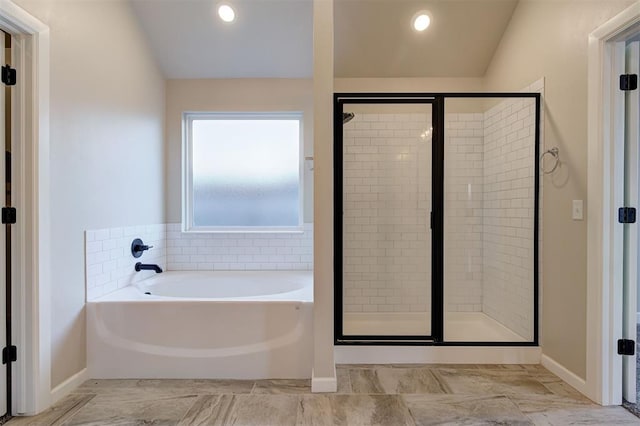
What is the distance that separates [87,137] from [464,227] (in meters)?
3.10

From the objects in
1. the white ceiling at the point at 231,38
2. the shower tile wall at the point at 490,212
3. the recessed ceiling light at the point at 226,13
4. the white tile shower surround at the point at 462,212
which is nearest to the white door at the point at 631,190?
the shower tile wall at the point at 490,212

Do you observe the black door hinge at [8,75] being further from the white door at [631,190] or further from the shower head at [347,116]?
the white door at [631,190]

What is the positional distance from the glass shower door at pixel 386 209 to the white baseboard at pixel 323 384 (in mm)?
1169

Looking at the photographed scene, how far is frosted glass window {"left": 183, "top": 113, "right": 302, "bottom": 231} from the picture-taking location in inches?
141

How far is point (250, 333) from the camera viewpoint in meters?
2.32

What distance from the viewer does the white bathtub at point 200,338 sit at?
2326 millimetres

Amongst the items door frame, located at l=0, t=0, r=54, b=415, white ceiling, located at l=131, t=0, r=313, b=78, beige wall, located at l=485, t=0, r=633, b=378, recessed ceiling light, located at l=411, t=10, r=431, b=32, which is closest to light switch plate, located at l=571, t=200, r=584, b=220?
beige wall, located at l=485, t=0, r=633, b=378

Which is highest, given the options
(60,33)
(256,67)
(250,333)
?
(256,67)

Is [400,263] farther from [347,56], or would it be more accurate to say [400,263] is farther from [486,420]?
[347,56]

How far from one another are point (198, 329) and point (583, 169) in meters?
2.58

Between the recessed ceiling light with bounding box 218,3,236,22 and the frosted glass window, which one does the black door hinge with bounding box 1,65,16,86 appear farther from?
the frosted glass window

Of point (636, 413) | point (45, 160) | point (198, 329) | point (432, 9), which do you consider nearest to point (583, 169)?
point (636, 413)

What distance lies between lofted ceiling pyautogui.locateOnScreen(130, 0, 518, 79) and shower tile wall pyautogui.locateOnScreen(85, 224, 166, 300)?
61.0 inches

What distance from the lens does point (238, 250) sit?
3465 mm
